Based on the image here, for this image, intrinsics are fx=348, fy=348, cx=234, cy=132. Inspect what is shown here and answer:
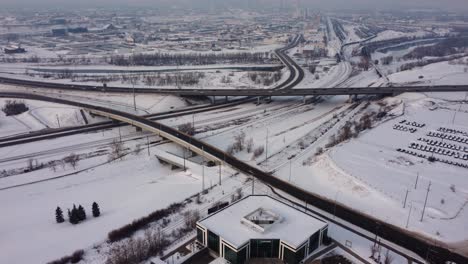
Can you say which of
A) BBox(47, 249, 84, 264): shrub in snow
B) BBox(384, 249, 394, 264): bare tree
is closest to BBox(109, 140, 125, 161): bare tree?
BBox(47, 249, 84, 264): shrub in snow

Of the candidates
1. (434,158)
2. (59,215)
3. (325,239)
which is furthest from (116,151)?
(434,158)

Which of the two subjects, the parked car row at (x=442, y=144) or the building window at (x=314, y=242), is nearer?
the building window at (x=314, y=242)

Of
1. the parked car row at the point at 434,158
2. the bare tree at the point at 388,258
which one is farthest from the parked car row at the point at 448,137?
the bare tree at the point at 388,258

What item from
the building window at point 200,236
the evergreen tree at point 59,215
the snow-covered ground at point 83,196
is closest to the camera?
the building window at point 200,236

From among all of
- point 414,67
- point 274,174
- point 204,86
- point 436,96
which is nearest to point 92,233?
point 274,174

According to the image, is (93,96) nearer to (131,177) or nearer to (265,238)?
(131,177)

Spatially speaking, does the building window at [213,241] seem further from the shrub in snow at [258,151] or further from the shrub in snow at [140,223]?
the shrub in snow at [258,151]

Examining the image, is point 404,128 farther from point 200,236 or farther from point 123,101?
point 123,101
